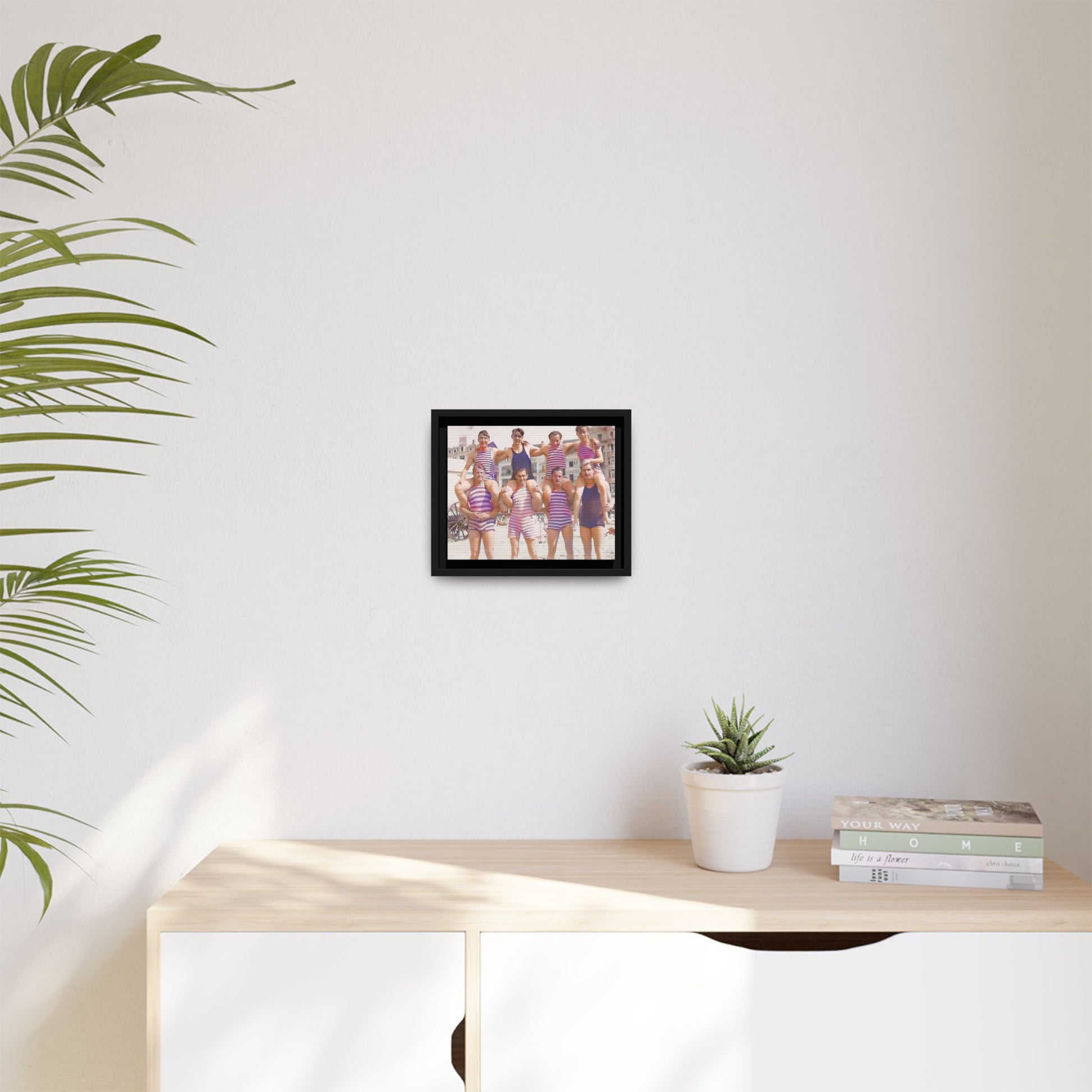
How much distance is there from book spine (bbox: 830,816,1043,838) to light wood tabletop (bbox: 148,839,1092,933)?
8 cm

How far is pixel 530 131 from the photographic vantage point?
5.72 feet

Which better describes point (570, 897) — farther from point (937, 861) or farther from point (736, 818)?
point (937, 861)

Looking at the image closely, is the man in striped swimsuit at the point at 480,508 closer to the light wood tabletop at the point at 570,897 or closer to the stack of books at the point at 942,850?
the light wood tabletop at the point at 570,897

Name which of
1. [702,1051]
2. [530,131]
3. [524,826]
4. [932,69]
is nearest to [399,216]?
[530,131]

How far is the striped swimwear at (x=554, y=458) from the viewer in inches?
68.4

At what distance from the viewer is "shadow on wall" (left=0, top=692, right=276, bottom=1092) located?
1698mm

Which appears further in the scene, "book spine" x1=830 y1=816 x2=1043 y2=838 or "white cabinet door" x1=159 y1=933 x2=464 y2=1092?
"book spine" x1=830 y1=816 x2=1043 y2=838

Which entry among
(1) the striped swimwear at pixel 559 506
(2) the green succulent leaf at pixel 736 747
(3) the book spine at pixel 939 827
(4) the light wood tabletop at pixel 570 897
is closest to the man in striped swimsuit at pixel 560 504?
(1) the striped swimwear at pixel 559 506

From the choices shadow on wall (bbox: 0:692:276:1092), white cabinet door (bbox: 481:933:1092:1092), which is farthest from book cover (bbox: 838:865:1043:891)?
shadow on wall (bbox: 0:692:276:1092)

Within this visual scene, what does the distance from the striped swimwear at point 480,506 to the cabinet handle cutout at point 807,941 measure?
787 mm

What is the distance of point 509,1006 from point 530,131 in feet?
4.87

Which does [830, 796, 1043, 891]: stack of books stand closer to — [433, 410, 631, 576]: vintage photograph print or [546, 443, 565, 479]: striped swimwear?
[433, 410, 631, 576]: vintage photograph print

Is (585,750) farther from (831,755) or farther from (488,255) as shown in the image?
(488,255)

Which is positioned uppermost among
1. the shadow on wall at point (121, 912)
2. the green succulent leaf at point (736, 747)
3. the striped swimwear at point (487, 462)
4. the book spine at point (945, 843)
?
the striped swimwear at point (487, 462)
